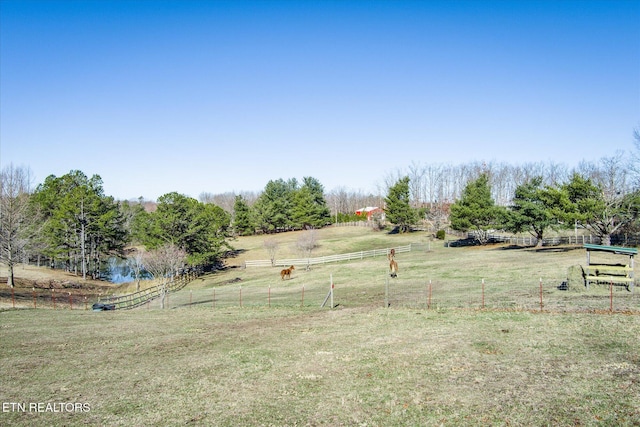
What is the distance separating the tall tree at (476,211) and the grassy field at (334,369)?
1523 inches

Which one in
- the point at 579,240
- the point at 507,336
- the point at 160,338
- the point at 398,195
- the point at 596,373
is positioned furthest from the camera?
the point at 398,195

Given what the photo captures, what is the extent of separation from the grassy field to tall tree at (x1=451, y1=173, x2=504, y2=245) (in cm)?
3869

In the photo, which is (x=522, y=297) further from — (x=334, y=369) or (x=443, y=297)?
(x=334, y=369)

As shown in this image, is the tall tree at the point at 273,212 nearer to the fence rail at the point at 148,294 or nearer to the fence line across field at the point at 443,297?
the fence rail at the point at 148,294

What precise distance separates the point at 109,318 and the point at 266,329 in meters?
11.1

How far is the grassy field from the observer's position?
9.62m

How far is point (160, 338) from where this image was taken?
17688 mm

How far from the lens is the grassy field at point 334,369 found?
9.62 m

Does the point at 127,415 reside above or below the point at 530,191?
below

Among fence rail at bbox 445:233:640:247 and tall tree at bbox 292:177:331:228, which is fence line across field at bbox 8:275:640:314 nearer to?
fence rail at bbox 445:233:640:247

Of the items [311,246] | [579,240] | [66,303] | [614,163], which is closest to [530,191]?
[579,240]

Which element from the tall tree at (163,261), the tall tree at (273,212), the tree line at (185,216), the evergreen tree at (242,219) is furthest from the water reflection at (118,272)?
the tall tree at (273,212)

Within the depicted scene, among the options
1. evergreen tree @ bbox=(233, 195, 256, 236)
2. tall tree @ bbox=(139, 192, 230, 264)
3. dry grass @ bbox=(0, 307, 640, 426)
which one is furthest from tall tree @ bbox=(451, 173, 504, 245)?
evergreen tree @ bbox=(233, 195, 256, 236)

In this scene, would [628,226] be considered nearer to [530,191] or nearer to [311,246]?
[530,191]
